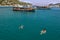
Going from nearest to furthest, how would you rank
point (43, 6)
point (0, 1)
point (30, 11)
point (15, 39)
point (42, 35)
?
point (15, 39) < point (42, 35) < point (30, 11) < point (43, 6) < point (0, 1)

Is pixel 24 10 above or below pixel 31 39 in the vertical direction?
below

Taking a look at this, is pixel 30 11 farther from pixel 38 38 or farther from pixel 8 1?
pixel 8 1

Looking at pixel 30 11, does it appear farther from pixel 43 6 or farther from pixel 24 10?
pixel 43 6

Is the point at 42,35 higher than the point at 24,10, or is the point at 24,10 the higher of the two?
the point at 42,35

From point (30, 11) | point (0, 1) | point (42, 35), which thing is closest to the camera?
point (42, 35)

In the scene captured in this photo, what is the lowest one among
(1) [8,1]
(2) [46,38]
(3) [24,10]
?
(1) [8,1]

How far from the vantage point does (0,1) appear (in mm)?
191375

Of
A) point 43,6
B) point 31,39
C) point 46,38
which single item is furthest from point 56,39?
point 43,6

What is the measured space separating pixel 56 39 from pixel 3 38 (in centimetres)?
770

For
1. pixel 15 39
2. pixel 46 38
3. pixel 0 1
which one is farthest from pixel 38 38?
pixel 0 1

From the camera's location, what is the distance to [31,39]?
97.1ft

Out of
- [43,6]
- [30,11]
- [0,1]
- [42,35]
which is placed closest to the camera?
[42,35]

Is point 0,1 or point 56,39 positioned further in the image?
point 0,1

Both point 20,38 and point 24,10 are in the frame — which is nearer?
point 20,38
